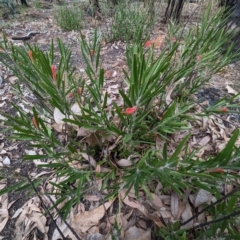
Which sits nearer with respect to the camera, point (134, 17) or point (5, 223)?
point (5, 223)

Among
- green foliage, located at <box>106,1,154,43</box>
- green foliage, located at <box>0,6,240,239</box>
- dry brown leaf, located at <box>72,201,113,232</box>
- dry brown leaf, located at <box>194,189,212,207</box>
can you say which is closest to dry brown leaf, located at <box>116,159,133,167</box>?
green foliage, located at <box>0,6,240,239</box>

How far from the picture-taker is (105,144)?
32.2 inches

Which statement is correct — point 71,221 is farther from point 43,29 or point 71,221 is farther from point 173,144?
point 43,29

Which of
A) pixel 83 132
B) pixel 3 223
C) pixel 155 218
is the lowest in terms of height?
pixel 3 223

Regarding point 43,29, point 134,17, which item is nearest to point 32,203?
point 134,17

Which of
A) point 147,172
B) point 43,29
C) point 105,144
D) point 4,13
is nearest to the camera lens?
point 147,172

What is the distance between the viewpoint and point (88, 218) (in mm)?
757

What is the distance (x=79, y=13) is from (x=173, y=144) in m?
2.60

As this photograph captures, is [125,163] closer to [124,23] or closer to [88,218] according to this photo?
[88,218]

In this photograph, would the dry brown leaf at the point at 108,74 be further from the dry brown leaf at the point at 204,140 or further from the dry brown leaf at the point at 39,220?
the dry brown leaf at the point at 39,220

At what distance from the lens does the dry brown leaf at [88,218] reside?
74cm

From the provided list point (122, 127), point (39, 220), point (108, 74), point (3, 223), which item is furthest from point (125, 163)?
point (108, 74)

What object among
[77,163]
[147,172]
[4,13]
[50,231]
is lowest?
[4,13]

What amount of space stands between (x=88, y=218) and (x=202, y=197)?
0.39 metres
